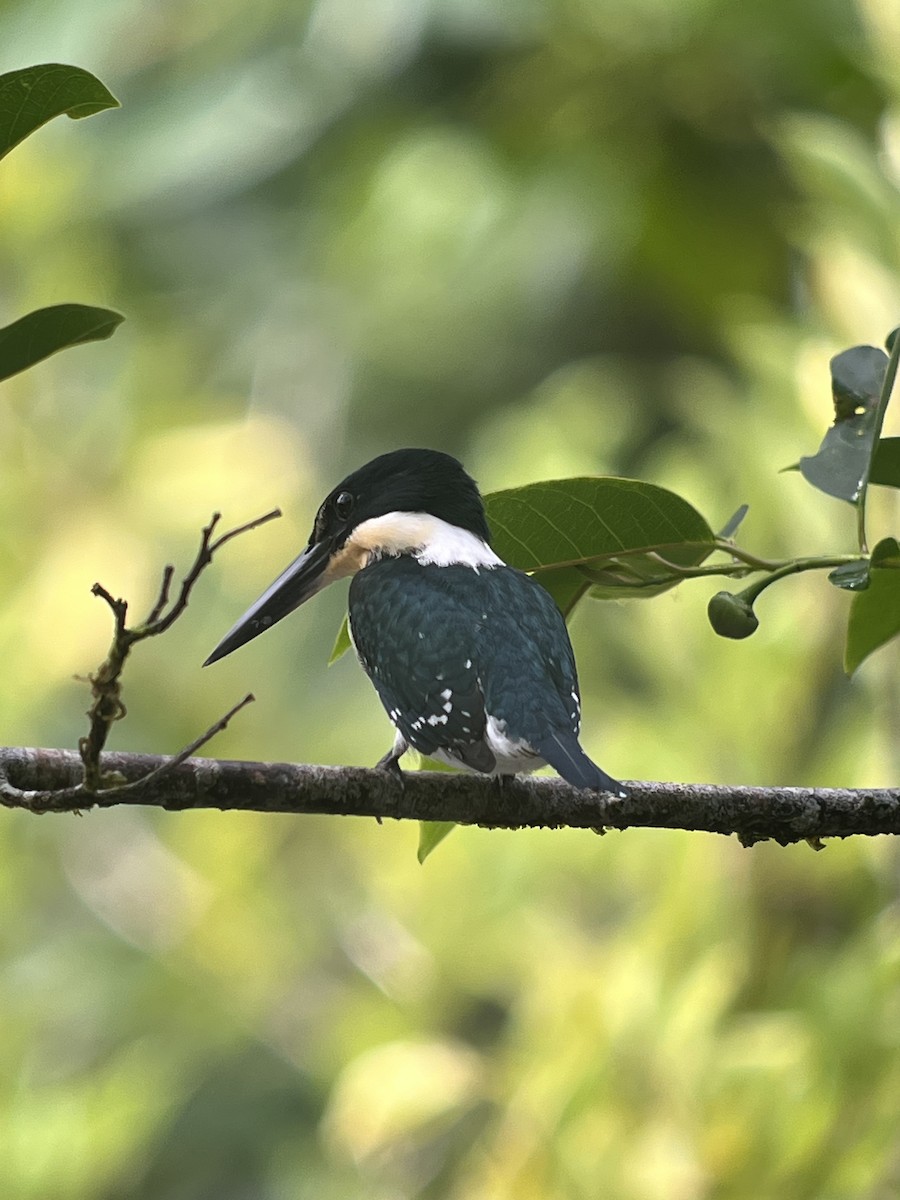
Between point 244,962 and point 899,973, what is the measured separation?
2066 mm

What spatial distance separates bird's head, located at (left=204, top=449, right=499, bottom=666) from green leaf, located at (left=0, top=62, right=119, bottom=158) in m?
0.65

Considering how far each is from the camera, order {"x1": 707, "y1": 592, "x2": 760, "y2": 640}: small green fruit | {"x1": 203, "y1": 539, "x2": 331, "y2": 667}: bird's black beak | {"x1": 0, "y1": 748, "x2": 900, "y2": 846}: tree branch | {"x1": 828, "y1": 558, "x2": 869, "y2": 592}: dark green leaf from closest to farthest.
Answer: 1. {"x1": 0, "y1": 748, "x2": 900, "y2": 846}: tree branch
2. {"x1": 828, "y1": 558, "x2": 869, "y2": 592}: dark green leaf
3. {"x1": 707, "y1": 592, "x2": 760, "y2": 640}: small green fruit
4. {"x1": 203, "y1": 539, "x2": 331, "y2": 667}: bird's black beak

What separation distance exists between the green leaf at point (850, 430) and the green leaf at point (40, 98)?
603 mm

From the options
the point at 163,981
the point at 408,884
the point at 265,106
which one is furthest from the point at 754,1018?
the point at 265,106

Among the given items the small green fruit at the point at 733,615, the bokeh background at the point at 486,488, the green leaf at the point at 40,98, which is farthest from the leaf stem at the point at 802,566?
the bokeh background at the point at 486,488

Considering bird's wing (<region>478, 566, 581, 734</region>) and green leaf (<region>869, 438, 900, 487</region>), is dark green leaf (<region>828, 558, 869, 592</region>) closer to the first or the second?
green leaf (<region>869, 438, 900, 487</region>)

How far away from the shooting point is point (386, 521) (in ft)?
5.83

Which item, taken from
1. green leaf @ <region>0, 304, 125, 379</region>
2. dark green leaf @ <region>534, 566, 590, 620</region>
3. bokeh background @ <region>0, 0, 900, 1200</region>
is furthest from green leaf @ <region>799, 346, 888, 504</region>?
bokeh background @ <region>0, 0, 900, 1200</region>

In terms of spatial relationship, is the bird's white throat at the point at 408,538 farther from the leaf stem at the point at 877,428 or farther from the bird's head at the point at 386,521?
the leaf stem at the point at 877,428

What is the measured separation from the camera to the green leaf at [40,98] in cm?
116

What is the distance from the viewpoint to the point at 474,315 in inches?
194

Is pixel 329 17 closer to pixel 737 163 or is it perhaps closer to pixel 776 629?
pixel 737 163

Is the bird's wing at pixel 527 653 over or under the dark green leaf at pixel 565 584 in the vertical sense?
under

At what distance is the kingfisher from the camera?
4.72 ft
